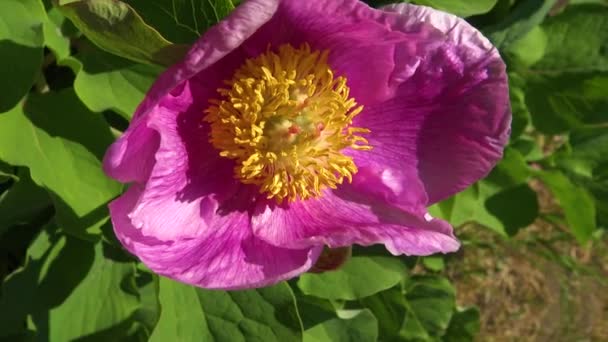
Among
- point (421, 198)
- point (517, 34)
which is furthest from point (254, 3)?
point (517, 34)

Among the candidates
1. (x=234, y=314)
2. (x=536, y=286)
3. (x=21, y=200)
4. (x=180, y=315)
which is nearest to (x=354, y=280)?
(x=234, y=314)

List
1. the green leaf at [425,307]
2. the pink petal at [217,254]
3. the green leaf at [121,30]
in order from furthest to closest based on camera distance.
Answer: the green leaf at [425,307], the pink petal at [217,254], the green leaf at [121,30]

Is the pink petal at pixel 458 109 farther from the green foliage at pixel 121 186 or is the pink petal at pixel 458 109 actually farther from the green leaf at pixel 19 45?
the green leaf at pixel 19 45

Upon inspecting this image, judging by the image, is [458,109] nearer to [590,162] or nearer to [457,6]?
[457,6]

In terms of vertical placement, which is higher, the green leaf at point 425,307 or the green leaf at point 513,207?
the green leaf at point 513,207

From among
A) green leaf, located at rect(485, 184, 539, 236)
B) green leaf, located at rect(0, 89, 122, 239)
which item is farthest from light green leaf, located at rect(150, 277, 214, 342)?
green leaf, located at rect(485, 184, 539, 236)

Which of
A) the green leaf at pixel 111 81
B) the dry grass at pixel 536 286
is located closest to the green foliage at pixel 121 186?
the green leaf at pixel 111 81

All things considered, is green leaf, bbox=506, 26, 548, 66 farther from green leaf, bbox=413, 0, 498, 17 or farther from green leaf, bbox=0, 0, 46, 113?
green leaf, bbox=0, 0, 46, 113

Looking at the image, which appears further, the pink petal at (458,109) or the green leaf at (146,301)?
the green leaf at (146,301)
